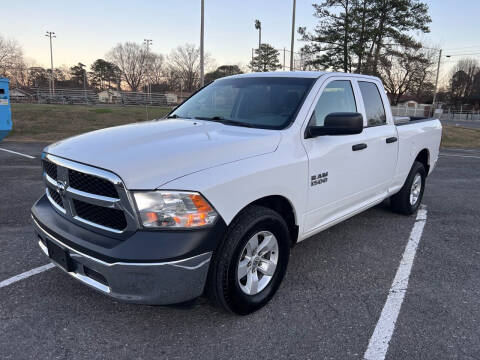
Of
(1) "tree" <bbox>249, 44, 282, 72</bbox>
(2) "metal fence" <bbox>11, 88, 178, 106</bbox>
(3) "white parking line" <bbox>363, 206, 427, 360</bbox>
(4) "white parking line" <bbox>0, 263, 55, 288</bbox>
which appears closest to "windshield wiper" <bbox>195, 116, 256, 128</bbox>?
(3) "white parking line" <bbox>363, 206, 427, 360</bbox>

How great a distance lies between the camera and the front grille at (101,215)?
242 cm

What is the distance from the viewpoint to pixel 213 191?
94.7 inches

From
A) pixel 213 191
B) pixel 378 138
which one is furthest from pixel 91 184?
pixel 378 138

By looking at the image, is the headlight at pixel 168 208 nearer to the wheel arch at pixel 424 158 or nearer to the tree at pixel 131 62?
the wheel arch at pixel 424 158

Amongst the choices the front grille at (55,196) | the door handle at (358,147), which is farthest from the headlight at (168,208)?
the door handle at (358,147)

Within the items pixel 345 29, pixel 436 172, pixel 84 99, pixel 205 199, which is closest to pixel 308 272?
pixel 205 199

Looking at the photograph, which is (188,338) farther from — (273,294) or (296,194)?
(296,194)

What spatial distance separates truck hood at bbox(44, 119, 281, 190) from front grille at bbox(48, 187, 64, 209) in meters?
0.32

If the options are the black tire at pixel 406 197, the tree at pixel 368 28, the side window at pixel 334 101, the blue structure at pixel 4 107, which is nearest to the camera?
the side window at pixel 334 101

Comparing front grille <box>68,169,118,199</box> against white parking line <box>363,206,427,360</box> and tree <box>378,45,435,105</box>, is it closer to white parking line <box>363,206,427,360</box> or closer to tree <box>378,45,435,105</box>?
white parking line <box>363,206,427,360</box>

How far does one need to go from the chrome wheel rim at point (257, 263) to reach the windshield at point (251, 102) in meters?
0.97

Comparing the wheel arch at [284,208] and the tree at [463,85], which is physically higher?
the tree at [463,85]

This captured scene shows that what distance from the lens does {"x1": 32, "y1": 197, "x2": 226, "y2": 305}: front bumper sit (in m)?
2.26

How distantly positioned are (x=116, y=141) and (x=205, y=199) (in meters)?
0.91
